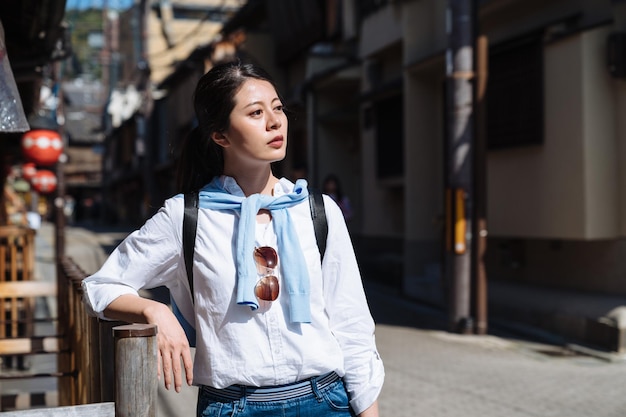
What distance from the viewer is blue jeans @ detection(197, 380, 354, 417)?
A: 240 cm

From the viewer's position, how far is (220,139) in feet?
8.45

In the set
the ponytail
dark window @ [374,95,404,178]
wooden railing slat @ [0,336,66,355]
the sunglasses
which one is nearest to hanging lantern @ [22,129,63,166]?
dark window @ [374,95,404,178]

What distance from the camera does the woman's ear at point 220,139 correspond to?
257 cm

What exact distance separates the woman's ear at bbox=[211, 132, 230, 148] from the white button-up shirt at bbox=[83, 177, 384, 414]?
11 centimetres

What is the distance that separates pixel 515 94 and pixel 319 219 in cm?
984

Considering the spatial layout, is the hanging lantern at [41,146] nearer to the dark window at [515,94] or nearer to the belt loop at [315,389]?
the dark window at [515,94]

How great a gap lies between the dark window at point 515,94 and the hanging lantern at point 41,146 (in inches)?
274

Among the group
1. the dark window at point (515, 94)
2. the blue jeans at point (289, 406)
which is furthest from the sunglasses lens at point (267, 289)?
the dark window at point (515, 94)

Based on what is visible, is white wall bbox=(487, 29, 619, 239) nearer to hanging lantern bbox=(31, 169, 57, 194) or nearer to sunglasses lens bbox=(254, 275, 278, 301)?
Answer: sunglasses lens bbox=(254, 275, 278, 301)

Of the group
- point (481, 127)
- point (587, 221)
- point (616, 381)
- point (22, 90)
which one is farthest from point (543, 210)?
point (22, 90)

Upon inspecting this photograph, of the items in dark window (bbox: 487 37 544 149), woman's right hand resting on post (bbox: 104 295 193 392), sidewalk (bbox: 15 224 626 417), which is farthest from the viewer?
dark window (bbox: 487 37 544 149)

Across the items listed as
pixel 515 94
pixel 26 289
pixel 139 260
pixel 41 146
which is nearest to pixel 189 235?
pixel 139 260

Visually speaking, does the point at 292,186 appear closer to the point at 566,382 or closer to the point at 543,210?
the point at 566,382

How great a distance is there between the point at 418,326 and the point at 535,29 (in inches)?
170
